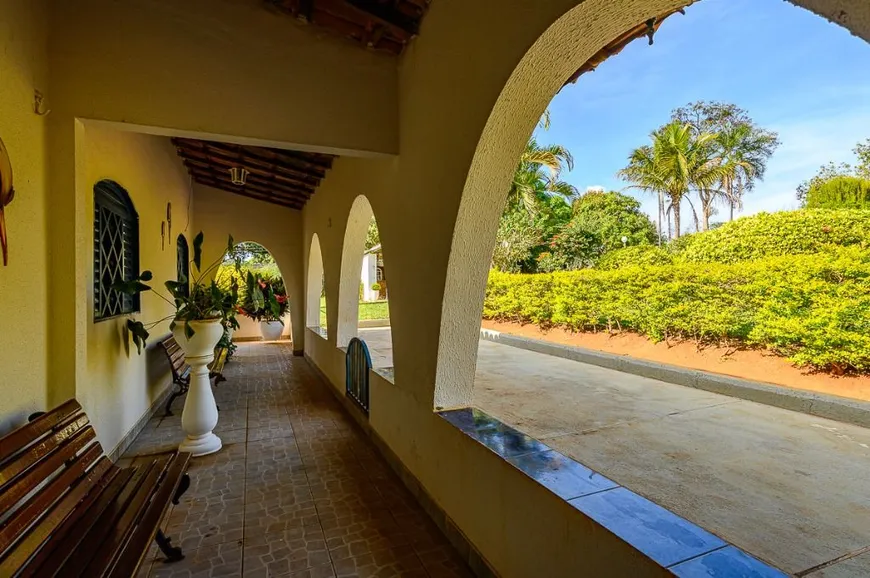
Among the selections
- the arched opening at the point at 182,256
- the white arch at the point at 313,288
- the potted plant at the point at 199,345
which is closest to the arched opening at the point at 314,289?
the white arch at the point at 313,288

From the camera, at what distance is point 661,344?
6344mm

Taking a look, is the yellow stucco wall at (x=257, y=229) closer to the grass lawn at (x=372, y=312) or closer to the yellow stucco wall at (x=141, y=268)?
the yellow stucco wall at (x=141, y=268)

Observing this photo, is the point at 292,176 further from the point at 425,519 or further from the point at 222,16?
the point at 425,519

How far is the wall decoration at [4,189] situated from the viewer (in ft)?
6.07

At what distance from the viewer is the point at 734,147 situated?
57.9ft

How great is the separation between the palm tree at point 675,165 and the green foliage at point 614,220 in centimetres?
119

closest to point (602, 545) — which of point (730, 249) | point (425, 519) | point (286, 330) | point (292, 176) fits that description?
point (425, 519)

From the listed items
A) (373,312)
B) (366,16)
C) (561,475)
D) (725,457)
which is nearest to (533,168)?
(373,312)

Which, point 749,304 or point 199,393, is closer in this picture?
point 199,393

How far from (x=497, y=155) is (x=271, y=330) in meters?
10.7

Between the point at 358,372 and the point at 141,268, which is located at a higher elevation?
the point at 141,268

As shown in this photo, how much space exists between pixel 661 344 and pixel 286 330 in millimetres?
9637

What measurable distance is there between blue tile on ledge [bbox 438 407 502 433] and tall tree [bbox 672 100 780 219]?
1881cm

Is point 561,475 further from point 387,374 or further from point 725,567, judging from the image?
point 387,374
